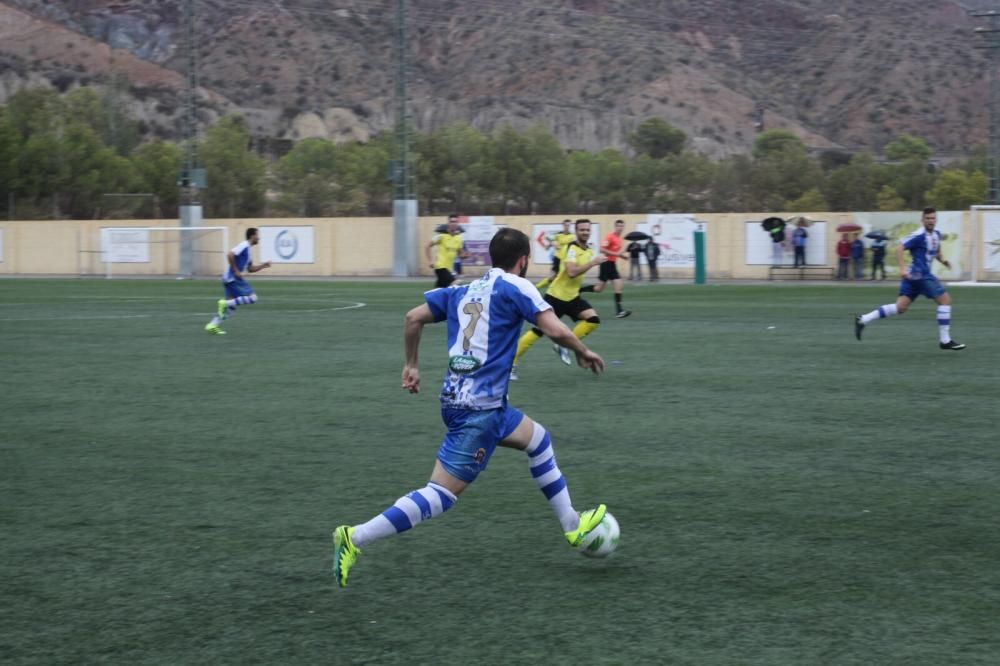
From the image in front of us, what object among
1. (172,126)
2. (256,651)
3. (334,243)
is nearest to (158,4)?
(172,126)

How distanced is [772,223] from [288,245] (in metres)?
19.4

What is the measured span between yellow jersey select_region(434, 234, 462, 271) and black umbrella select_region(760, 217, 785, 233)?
74.3 ft

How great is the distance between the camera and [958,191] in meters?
72.4

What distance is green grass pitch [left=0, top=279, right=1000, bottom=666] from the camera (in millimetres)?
5316

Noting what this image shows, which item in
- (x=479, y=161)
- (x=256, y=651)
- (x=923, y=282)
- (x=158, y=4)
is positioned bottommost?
(x=256, y=651)

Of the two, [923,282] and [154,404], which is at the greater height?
[923,282]

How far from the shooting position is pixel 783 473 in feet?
28.7

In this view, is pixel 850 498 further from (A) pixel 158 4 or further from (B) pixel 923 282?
(A) pixel 158 4

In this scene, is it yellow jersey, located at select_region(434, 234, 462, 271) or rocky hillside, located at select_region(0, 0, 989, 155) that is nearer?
yellow jersey, located at select_region(434, 234, 462, 271)

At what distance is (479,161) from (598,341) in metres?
65.6

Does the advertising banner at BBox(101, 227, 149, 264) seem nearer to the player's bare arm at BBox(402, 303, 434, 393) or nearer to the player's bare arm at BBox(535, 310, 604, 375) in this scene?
the player's bare arm at BBox(402, 303, 434, 393)

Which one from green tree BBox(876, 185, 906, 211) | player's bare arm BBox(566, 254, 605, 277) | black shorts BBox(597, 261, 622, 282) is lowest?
black shorts BBox(597, 261, 622, 282)

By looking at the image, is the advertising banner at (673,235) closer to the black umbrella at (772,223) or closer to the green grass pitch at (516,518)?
the black umbrella at (772,223)

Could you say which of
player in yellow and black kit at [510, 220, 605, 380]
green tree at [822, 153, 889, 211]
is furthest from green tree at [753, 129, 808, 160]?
player in yellow and black kit at [510, 220, 605, 380]
